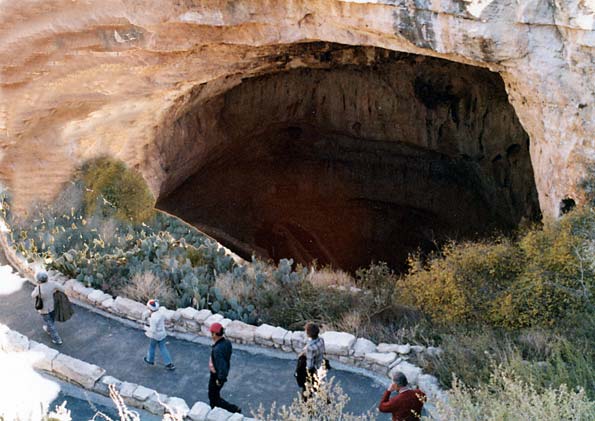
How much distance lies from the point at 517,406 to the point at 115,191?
7.83 metres

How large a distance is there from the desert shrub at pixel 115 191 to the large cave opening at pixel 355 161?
2332mm

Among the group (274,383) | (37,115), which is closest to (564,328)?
(274,383)

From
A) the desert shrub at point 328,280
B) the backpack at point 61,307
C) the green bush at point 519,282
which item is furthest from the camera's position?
the desert shrub at point 328,280

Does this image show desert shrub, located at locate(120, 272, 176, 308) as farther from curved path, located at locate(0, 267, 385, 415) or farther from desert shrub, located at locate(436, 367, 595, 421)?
desert shrub, located at locate(436, 367, 595, 421)

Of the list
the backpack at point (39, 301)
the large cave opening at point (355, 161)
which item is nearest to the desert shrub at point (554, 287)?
the backpack at point (39, 301)

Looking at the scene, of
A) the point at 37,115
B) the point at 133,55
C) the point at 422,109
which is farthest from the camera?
the point at 422,109

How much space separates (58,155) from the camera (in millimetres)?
10984

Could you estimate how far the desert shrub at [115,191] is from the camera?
35.4 ft

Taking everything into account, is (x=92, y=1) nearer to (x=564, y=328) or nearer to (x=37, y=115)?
(x=37, y=115)

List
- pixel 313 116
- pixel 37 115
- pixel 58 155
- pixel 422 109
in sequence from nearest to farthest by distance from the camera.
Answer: pixel 37 115 < pixel 58 155 < pixel 422 109 < pixel 313 116

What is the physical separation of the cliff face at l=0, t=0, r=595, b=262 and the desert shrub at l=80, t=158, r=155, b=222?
0.85 feet

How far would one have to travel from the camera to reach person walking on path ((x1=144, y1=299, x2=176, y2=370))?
6.66 m

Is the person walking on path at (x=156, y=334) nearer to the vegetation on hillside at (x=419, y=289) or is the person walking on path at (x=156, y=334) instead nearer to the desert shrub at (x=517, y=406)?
the vegetation on hillside at (x=419, y=289)

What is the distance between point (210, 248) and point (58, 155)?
328 cm
